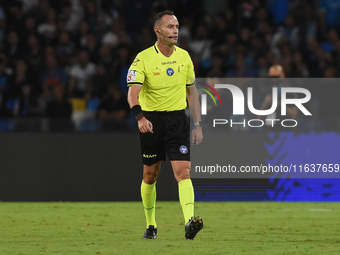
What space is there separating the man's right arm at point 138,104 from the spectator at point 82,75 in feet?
19.1

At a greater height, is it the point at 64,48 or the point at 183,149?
the point at 64,48

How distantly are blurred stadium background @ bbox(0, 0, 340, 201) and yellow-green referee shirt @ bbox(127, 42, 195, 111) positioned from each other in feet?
11.8

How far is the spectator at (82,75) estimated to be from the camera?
1203cm

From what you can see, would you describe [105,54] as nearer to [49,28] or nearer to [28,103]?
[49,28]

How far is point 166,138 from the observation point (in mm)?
6367

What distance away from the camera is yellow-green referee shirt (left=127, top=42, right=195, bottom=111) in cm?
633

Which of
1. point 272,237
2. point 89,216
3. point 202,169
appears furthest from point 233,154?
point 272,237

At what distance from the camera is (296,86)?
9.82m

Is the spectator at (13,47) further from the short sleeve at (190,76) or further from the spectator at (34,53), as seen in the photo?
the short sleeve at (190,76)

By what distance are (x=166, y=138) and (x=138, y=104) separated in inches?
18.6

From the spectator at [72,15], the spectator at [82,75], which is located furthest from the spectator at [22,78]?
the spectator at [72,15]

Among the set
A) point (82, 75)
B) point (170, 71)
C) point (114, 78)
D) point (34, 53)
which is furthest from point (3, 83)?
point (170, 71)

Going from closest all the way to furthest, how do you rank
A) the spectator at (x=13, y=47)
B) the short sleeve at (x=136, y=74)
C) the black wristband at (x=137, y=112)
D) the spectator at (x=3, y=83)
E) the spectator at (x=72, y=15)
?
1. the black wristband at (x=137, y=112)
2. the short sleeve at (x=136, y=74)
3. the spectator at (x=3, y=83)
4. the spectator at (x=13, y=47)
5. the spectator at (x=72, y=15)

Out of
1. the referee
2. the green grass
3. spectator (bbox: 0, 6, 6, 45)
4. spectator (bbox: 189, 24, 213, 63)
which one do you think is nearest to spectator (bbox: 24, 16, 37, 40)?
spectator (bbox: 0, 6, 6, 45)
